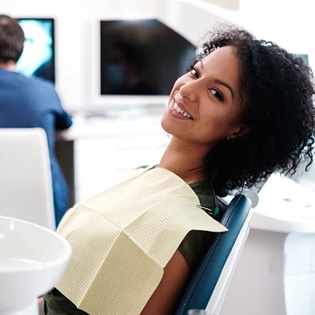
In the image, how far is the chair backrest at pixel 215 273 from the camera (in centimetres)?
105

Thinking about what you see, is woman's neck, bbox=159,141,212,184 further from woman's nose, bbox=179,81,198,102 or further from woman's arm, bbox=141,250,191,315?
woman's arm, bbox=141,250,191,315

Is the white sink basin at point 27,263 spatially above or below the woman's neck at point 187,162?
above

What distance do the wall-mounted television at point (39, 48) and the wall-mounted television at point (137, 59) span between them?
256 millimetres

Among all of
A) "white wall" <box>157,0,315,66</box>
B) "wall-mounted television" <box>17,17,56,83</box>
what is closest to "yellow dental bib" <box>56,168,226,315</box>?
"white wall" <box>157,0,315,66</box>

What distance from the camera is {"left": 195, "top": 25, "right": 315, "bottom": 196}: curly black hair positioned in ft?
3.92

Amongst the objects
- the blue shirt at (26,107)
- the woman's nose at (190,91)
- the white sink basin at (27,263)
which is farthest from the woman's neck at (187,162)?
the blue shirt at (26,107)

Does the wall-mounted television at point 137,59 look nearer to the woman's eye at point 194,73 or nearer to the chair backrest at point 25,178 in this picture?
the chair backrest at point 25,178

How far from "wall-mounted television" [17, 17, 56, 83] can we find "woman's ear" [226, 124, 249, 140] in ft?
7.65

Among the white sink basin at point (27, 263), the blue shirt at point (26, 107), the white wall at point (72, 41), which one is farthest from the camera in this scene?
the white wall at point (72, 41)

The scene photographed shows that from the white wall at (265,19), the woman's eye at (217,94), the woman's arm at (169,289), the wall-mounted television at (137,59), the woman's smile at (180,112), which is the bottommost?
the wall-mounted television at (137,59)

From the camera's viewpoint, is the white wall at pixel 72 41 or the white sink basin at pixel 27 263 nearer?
the white sink basin at pixel 27 263

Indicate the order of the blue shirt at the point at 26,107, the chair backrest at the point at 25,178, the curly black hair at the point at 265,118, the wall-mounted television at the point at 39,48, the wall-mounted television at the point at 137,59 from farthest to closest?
the wall-mounted television at the point at 137,59, the wall-mounted television at the point at 39,48, the blue shirt at the point at 26,107, the chair backrest at the point at 25,178, the curly black hair at the point at 265,118

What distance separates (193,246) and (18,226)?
39 centimetres

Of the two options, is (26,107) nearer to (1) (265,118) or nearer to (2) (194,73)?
(2) (194,73)
